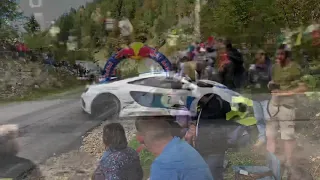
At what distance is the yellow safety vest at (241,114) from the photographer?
108 inches

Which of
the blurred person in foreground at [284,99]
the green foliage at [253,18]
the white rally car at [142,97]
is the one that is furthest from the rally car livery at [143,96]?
the blurred person in foreground at [284,99]

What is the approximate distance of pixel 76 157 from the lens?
2770mm

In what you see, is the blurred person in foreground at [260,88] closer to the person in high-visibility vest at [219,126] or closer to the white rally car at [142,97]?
the person in high-visibility vest at [219,126]

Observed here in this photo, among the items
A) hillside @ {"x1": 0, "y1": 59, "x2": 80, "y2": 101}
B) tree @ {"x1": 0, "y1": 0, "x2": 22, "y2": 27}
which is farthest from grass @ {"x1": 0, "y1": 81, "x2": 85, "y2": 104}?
tree @ {"x1": 0, "y1": 0, "x2": 22, "y2": 27}

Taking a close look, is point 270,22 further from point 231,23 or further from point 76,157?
point 76,157

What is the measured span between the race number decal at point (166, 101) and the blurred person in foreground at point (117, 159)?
26cm

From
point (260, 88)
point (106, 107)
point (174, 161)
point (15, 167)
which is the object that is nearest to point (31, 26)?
point (106, 107)

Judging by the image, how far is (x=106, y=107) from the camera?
2.50 m

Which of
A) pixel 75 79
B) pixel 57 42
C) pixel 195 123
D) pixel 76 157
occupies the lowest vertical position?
pixel 76 157

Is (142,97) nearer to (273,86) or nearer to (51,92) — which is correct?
(51,92)

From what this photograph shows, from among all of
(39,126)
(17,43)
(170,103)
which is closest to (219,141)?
(170,103)

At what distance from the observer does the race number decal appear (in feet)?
8.34

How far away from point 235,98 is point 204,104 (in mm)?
182

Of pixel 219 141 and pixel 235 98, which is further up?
pixel 235 98
